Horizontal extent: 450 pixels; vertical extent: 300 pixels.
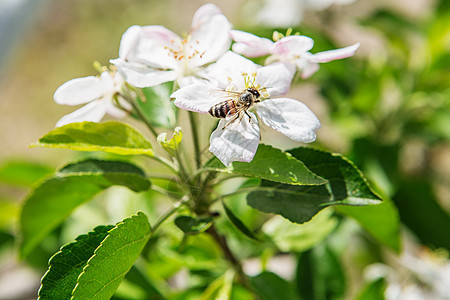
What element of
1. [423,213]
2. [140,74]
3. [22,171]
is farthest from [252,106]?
[423,213]

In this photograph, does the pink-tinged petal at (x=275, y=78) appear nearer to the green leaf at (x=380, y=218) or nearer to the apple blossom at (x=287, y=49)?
the apple blossom at (x=287, y=49)

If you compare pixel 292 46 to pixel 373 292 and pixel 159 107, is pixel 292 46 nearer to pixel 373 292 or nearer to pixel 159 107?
pixel 159 107

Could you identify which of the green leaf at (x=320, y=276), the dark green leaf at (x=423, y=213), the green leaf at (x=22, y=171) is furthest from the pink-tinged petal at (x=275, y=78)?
the dark green leaf at (x=423, y=213)

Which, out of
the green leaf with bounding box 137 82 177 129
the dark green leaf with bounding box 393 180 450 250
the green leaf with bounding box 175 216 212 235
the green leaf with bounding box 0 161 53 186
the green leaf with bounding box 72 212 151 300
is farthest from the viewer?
the dark green leaf with bounding box 393 180 450 250

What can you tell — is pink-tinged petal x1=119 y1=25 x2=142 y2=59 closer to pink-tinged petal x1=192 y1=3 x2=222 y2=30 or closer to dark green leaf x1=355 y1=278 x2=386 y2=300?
pink-tinged petal x1=192 y1=3 x2=222 y2=30

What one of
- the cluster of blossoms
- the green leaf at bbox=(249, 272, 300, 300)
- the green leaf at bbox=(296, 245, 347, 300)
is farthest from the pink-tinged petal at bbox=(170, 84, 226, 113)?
the green leaf at bbox=(296, 245, 347, 300)

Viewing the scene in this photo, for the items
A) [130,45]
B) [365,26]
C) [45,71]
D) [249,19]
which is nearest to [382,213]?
[130,45]
